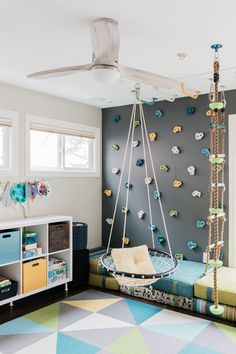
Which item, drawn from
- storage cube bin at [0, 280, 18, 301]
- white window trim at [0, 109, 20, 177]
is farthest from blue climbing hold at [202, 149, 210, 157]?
storage cube bin at [0, 280, 18, 301]

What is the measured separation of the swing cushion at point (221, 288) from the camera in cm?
322

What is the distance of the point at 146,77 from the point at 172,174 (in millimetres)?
2381

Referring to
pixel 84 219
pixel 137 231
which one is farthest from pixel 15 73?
pixel 137 231

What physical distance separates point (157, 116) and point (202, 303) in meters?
2.54

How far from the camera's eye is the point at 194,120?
172 inches

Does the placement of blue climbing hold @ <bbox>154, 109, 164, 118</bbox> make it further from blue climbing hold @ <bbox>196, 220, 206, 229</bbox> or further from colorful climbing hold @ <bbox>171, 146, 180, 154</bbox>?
blue climbing hold @ <bbox>196, 220, 206, 229</bbox>

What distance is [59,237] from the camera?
4.06m

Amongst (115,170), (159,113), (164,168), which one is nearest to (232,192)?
(164,168)

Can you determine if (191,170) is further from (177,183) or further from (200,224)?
(200,224)

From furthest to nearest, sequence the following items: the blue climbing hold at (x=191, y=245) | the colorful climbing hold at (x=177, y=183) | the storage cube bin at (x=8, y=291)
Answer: the colorful climbing hold at (x=177, y=183)
the blue climbing hold at (x=191, y=245)
the storage cube bin at (x=8, y=291)

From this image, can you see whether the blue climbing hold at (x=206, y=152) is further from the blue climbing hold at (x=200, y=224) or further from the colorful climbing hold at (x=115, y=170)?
the colorful climbing hold at (x=115, y=170)

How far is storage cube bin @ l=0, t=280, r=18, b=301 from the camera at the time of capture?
135 inches

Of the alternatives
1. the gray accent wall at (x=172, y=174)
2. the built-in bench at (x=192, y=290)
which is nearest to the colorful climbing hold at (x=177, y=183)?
the gray accent wall at (x=172, y=174)

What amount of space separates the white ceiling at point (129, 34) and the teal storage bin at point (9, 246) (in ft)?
5.58
